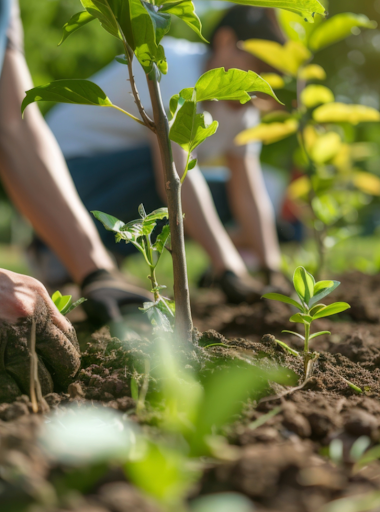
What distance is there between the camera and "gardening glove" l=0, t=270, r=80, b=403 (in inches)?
34.0

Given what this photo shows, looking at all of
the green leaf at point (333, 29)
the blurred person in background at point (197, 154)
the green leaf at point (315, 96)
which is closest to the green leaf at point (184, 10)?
the green leaf at point (333, 29)

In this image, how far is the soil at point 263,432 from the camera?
479 mm

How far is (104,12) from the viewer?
822 millimetres

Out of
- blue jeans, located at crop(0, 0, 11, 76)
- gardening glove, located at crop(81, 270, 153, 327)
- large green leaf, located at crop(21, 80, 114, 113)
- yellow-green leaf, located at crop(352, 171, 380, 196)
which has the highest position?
blue jeans, located at crop(0, 0, 11, 76)

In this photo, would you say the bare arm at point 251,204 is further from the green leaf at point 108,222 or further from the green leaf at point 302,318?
the green leaf at point 108,222

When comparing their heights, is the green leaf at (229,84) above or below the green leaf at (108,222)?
above

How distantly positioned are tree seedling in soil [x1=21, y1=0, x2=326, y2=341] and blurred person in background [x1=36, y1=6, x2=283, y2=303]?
1494 mm

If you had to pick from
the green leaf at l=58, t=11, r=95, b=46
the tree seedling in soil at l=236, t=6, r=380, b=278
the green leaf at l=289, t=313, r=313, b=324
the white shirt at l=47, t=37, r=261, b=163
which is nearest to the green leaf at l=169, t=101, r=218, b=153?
the green leaf at l=58, t=11, r=95, b=46

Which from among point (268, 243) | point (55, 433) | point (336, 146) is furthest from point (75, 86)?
point (268, 243)

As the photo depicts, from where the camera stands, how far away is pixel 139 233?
0.91 metres

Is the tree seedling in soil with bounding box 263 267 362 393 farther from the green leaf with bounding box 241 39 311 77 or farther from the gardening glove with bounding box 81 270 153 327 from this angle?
the green leaf with bounding box 241 39 311 77

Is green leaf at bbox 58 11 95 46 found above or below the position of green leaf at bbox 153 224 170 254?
above

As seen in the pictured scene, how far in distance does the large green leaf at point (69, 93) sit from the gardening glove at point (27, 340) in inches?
14.0

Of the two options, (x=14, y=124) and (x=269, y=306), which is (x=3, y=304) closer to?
(x=14, y=124)
